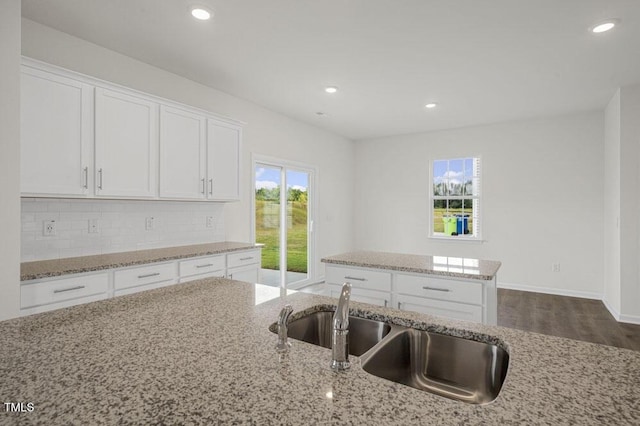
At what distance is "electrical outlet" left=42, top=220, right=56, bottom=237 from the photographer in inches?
108

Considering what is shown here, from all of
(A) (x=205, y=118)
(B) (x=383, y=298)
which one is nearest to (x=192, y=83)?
(A) (x=205, y=118)

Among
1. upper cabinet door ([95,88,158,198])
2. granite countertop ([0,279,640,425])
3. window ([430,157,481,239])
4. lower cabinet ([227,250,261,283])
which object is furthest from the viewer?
window ([430,157,481,239])

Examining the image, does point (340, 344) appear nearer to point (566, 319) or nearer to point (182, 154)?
point (182, 154)

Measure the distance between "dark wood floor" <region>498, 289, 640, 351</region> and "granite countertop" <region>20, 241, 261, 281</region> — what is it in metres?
3.51

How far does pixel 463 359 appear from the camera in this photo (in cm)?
116

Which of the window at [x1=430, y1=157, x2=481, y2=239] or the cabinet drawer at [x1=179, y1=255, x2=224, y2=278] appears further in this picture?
the window at [x1=430, y1=157, x2=481, y2=239]

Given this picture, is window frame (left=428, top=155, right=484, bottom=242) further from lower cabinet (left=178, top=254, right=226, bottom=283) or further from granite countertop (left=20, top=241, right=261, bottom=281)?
lower cabinet (left=178, top=254, right=226, bottom=283)

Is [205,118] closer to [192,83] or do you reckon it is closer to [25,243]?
[192,83]

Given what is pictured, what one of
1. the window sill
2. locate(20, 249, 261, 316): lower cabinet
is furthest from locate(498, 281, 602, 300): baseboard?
locate(20, 249, 261, 316): lower cabinet

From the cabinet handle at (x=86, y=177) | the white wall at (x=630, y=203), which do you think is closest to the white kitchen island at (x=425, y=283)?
the cabinet handle at (x=86, y=177)

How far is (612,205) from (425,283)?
3.81 meters

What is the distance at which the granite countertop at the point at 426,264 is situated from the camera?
2.26m

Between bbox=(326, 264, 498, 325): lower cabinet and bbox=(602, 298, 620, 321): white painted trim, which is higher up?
bbox=(326, 264, 498, 325): lower cabinet

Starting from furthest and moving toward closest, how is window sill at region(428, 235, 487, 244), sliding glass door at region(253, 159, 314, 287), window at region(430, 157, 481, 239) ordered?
window at region(430, 157, 481, 239) → window sill at region(428, 235, 487, 244) → sliding glass door at region(253, 159, 314, 287)
